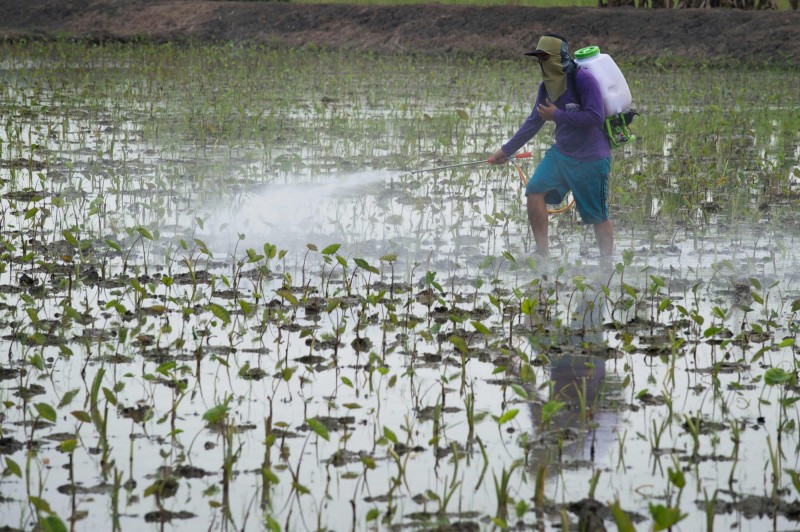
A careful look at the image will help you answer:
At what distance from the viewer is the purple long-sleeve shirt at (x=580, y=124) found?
18.7ft

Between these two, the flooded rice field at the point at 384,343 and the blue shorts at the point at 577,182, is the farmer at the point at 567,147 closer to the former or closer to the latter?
the blue shorts at the point at 577,182

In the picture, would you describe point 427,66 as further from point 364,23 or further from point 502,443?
point 502,443

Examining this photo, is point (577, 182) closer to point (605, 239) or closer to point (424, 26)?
point (605, 239)

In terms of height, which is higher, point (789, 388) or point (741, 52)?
point (741, 52)

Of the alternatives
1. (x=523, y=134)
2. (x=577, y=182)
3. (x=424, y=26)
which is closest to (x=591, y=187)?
(x=577, y=182)

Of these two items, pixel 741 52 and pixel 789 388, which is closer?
pixel 789 388

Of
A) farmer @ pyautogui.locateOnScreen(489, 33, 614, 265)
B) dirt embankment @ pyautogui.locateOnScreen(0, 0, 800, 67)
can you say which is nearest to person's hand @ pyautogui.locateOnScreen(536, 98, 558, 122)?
farmer @ pyautogui.locateOnScreen(489, 33, 614, 265)

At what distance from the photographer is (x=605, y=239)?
240 inches

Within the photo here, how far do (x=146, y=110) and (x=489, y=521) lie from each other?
1002 cm

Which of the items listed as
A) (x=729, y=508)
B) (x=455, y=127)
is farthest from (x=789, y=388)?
(x=455, y=127)

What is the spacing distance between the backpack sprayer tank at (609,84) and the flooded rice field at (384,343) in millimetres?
763

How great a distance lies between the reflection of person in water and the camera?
3496 mm

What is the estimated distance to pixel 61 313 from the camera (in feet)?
15.8

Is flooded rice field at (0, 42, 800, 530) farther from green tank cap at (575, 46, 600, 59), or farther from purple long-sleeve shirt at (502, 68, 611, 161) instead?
green tank cap at (575, 46, 600, 59)
